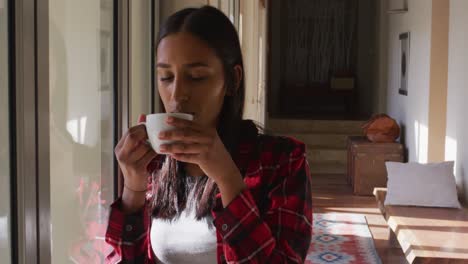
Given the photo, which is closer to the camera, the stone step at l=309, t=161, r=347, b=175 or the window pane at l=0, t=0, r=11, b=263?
the window pane at l=0, t=0, r=11, b=263

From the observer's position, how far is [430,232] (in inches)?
148

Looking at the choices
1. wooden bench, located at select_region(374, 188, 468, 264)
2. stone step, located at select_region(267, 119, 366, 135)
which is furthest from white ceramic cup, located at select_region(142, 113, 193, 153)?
stone step, located at select_region(267, 119, 366, 135)

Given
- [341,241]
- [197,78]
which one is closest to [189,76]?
[197,78]

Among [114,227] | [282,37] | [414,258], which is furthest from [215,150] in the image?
[282,37]

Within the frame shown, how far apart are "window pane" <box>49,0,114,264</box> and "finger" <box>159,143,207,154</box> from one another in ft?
1.47

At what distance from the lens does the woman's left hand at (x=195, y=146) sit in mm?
889

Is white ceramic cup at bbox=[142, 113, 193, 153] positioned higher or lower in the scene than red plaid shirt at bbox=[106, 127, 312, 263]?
higher

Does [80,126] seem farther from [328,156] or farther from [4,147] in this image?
[328,156]

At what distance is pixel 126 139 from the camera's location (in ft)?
3.23

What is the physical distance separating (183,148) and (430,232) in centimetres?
316

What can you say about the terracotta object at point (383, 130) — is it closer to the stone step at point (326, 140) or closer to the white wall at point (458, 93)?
the white wall at point (458, 93)

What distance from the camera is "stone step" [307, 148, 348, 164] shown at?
9008 mm

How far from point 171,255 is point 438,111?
17.1 feet

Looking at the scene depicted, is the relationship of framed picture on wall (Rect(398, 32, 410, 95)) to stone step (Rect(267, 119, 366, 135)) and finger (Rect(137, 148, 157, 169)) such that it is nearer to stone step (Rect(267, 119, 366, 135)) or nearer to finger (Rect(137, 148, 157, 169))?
stone step (Rect(267, 119, 366, 135))
